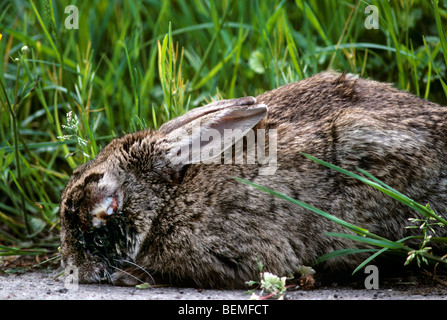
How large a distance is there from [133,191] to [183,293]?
0.79m

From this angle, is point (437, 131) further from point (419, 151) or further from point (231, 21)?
point (231, 21)

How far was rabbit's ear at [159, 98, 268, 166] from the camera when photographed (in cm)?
453

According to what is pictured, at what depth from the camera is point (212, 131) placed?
4586 millimetres

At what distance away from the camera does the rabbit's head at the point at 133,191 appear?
181 inches

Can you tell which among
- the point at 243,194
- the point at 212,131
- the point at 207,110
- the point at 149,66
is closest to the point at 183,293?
the point at 243,194

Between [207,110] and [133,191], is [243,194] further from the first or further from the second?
[133,191]

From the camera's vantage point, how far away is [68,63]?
6.05 metres

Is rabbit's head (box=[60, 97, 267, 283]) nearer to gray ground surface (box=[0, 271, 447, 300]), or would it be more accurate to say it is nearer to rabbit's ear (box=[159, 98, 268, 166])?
rabbit's ear (box=[159, 98, 268, 166])

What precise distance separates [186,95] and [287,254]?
2.07m

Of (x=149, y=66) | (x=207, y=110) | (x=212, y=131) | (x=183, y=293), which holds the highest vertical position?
(x=149, y=66)

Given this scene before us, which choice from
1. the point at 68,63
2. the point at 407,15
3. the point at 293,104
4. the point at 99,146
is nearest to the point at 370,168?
the point at 293,104

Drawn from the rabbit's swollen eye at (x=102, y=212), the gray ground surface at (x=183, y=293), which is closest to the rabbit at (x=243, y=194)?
the rabbit's swollen eye at (x=102, y=212)

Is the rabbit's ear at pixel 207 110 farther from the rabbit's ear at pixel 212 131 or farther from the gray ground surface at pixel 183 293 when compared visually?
the gray ground surface at pixel 183 293

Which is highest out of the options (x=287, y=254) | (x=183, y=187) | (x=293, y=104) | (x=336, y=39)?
(x=336, y=39)
